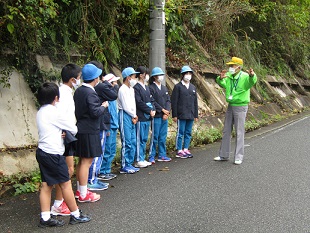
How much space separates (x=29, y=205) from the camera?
5.18 meters

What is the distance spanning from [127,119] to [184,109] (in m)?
1.71

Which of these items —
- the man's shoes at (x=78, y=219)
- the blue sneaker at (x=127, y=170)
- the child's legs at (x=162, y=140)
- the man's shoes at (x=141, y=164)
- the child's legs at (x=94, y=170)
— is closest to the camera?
the man's shoes at (x=78, y=219)

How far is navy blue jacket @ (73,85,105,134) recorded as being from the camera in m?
5.36

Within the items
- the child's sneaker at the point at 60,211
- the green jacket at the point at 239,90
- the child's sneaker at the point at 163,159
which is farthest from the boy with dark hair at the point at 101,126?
the green jacket at the point at 239,90

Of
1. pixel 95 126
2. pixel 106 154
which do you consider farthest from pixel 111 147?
pixel 95 126

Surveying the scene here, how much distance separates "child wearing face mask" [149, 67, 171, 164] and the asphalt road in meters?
0.38

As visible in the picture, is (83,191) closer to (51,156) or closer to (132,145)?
(51,156)

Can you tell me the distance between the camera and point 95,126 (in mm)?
5480

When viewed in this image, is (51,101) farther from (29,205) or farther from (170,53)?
Result: (170,53)

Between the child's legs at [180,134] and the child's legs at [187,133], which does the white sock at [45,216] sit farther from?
the child's legs at [187,133]

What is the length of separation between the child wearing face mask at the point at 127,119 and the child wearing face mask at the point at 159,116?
0.87 m

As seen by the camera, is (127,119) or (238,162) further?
(238,162)

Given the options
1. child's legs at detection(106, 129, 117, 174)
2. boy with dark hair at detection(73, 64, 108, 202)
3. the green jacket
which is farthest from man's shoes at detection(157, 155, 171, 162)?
boy with dark hair at detection(73, 64, 108, 202)

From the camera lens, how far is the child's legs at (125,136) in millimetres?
7027
